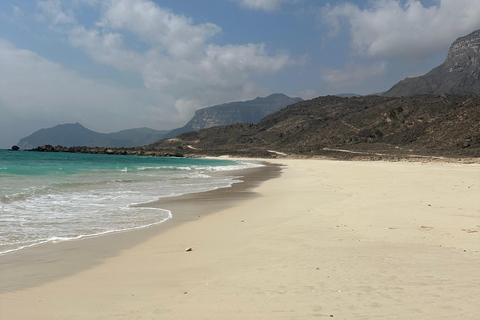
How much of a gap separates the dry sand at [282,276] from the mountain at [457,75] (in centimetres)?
19193

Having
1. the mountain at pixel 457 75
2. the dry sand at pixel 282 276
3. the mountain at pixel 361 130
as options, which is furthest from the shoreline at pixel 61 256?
the mountain at pixel 457 75

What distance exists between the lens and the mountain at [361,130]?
66.9 m

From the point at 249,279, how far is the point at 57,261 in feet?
11.1

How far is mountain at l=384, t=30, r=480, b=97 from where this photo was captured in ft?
555

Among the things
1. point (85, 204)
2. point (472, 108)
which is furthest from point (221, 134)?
point (85, 204)

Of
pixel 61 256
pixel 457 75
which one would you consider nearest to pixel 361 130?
pixel 61 256

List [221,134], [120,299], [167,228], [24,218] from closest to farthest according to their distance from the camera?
[120,299] → [167,228] → [24,218] → [221,134]

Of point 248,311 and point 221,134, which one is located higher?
point 221,134

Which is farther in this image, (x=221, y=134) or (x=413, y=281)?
→ (x=221, y=134)

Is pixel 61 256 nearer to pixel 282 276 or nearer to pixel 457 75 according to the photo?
pixel 282 276

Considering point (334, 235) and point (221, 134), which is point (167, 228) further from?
point (221, 134)

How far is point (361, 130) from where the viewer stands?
9675cm

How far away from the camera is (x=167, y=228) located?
806 centimetres

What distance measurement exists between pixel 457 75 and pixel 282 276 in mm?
221845
